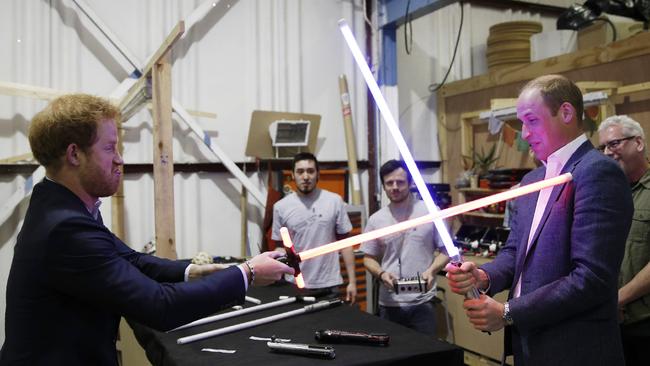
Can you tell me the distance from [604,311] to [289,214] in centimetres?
A: 269

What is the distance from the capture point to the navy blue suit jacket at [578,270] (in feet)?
4.93

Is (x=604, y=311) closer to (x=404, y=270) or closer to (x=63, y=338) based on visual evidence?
(x=63, y=338)

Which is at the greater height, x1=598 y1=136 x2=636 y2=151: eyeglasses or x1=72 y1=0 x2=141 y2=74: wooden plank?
x1=72 y1=0 x2=141 y2=74: wooden plank

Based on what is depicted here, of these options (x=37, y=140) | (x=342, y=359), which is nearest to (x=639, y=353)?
(x=342, y=359)

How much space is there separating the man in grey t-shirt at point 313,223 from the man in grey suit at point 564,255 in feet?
7.55

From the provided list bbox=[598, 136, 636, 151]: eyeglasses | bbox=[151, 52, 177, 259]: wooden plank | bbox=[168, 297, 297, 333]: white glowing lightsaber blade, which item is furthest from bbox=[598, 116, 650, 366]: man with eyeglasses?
bbox=[151, 52, 177, 259]: wooden plank

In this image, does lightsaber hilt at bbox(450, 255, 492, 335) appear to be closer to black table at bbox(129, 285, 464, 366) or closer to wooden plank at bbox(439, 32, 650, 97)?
black table at bbox(129, 285, 464, 366)

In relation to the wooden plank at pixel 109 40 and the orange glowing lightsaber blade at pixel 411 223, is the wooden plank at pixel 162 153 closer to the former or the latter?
the wooden plank at pixel 109 40

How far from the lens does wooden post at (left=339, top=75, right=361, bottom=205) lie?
5.30m

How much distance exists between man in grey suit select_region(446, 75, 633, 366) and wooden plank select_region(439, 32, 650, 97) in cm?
296

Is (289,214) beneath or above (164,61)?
beneath

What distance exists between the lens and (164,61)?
326 centimetres

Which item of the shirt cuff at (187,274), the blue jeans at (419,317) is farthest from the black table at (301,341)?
the blue jeans at (419,317)

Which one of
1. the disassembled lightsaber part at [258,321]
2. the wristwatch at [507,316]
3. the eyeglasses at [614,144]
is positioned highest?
the eyeglasses at [614,144]
